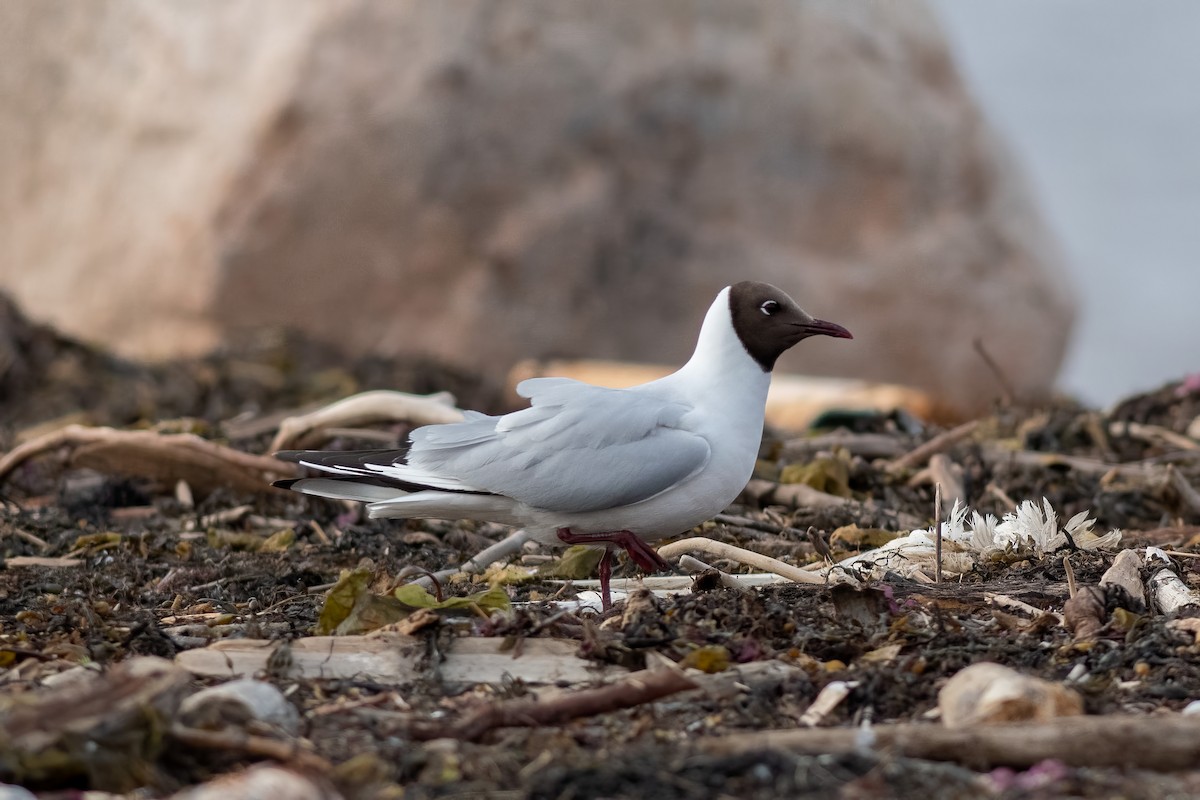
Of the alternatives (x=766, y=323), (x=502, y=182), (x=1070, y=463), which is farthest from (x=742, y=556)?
(x=502, y=182)

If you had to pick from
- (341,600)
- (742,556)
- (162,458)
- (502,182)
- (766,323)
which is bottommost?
(162,458)

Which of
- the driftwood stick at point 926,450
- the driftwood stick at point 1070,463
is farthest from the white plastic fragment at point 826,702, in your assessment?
the driftwood stick at point 1070,463

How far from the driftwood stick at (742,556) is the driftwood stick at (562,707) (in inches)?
41.5

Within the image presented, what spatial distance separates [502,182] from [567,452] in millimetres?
8192

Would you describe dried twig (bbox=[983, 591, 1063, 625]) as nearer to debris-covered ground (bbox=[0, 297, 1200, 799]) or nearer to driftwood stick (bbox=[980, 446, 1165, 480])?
debris-covered ground (bbox=[0, 297, 1200, 799])

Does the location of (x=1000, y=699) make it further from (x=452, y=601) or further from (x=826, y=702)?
(x=452, y=601)

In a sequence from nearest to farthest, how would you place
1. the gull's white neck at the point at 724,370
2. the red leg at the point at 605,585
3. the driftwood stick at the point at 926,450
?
1. the red leg at the point at 605,585
2. the gull's white neck at the point at 724,370
3. the driftwood stick at the point at 926,450

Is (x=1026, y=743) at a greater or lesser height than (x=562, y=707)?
greater

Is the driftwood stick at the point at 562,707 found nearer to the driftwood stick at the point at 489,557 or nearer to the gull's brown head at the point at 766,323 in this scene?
the driftwood stick at the point at 489,557

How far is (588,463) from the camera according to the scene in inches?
149

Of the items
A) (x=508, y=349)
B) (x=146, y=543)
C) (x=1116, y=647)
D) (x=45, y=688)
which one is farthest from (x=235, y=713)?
(x=508, y=349)

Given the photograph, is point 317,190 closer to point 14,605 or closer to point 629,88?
point 629,88

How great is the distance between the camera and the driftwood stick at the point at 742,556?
3779 mm

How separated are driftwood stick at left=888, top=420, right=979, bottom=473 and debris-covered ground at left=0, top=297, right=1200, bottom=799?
1 cm
